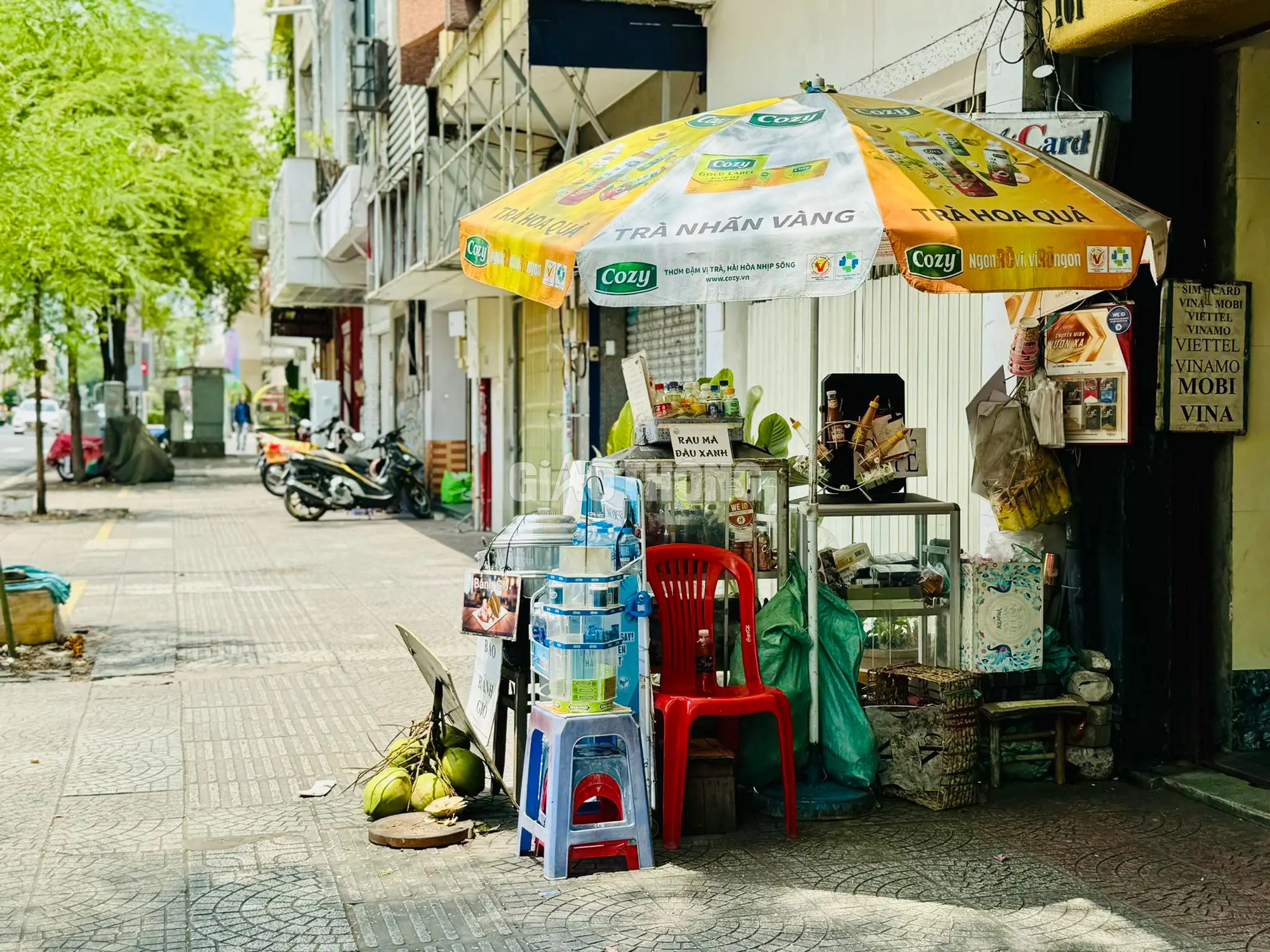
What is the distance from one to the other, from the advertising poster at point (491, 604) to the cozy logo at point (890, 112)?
2.16 metres

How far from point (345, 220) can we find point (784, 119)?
17.2 metres

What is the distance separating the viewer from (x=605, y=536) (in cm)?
528

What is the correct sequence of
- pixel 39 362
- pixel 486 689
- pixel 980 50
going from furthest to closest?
pixel 39 362 < pixel 980 50 < pixel 486 689

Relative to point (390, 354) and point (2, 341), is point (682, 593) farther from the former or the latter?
point (390, 354)

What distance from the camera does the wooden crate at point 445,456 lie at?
22281 mm

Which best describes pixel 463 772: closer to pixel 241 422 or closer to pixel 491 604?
pixel 491 604

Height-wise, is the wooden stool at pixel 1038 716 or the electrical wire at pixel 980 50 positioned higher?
the electrical wire at pixel 980 50

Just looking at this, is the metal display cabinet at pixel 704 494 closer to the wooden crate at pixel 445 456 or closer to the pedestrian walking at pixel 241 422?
the wooden crate at pixel 445 456

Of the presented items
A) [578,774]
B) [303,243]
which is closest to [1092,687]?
[578,774]

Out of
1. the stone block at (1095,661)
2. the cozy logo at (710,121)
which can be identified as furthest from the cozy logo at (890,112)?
the stone block at (1095,661)

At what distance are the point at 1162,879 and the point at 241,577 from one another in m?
10.1

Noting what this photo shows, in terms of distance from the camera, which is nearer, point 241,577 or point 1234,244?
point 1234,244

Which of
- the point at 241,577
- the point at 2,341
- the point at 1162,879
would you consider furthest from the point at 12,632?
the point at 2,341

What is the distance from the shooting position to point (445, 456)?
22.3 m
